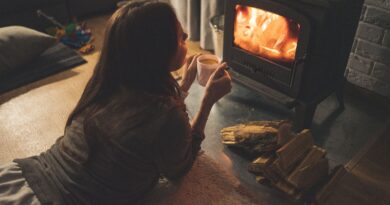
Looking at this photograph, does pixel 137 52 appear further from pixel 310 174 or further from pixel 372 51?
pixel 372 51

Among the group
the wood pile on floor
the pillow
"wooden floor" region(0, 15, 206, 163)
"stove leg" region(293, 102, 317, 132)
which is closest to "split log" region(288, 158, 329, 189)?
the wood pile on floor

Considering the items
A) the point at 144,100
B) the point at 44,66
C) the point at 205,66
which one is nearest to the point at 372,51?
the point at 205,66

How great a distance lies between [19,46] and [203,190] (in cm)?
145

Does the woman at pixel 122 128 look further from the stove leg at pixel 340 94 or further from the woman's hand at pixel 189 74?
the stove leg at pixel 340 94

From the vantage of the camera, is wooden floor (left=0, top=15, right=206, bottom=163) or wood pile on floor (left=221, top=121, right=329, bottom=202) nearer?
wood pile on floor (left=221, top=121, right=329, bottom=202)

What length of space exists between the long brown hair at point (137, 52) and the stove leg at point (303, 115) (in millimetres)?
840

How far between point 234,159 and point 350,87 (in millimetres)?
832

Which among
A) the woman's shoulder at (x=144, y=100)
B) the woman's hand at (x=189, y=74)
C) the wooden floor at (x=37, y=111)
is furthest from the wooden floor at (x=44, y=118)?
the woman's shoulder at (x=144, y=100)

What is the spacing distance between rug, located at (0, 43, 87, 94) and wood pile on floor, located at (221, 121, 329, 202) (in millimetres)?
1216

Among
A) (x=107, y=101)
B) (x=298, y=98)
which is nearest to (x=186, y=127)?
(x=107, y=101)

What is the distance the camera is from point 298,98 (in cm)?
165

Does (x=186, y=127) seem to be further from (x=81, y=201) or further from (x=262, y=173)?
(x=262, y=173)

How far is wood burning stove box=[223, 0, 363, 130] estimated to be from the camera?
57.8 inches

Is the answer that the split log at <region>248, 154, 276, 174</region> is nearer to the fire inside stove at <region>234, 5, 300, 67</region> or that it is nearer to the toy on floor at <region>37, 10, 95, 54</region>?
the fire inside stove at <region>234, 5, 300, 67</region>
